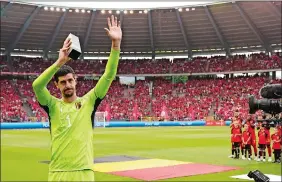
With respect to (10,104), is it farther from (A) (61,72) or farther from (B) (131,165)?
(A) (61,72)

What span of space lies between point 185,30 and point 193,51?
344 inches

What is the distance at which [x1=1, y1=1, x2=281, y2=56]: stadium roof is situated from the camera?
181 feet

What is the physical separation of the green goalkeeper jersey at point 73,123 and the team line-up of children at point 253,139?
516 inches

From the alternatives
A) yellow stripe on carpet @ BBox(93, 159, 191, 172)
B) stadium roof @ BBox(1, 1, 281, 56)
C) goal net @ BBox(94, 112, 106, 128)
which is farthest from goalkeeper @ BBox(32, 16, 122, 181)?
stadium roof @ BBox(1, 1, 281, 56)

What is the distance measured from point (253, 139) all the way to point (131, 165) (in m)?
5.33

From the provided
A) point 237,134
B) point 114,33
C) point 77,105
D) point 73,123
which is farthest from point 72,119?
point 237,134

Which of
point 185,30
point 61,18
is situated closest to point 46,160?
point 61,18

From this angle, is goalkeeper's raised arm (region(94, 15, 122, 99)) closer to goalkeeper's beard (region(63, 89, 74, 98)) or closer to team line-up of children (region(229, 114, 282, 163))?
goalkeeper's beard (region(63, 89, 74, 98))

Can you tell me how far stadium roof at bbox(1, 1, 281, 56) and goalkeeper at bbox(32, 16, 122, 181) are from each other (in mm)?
49318

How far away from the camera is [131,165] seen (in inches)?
672

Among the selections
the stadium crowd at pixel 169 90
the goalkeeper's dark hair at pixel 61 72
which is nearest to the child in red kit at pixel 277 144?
the goalkeeper's dark hair at pixel 61 72

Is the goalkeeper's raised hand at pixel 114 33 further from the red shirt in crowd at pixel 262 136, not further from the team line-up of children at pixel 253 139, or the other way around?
the red shirt in crowd at pixel 262 136

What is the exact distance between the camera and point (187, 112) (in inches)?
2344

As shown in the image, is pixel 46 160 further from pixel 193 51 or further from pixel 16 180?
pixel 193 51
